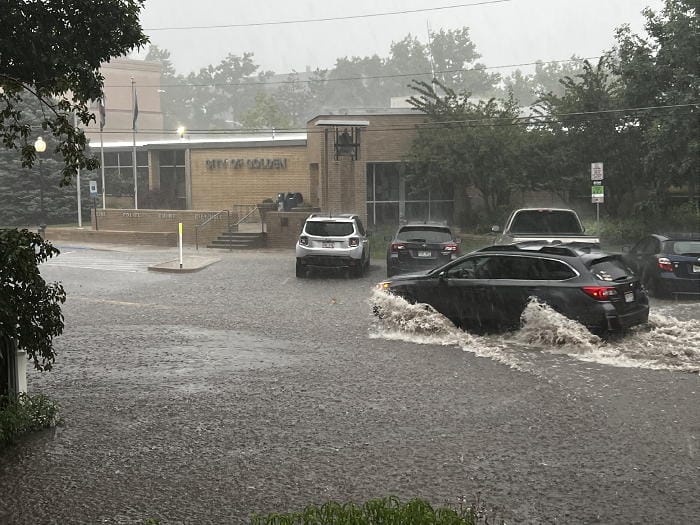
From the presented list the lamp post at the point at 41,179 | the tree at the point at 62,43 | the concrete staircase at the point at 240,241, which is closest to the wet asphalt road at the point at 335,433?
the tree at the point at 62,43

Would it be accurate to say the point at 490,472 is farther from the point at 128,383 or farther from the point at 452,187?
the point at 452,187

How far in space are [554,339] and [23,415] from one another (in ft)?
25.4

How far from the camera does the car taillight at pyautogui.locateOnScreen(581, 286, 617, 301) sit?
41.1ft

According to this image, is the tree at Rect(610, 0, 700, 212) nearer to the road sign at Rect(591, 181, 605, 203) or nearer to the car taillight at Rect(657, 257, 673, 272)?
the road sign at Rect(591, 181, 605, 203)

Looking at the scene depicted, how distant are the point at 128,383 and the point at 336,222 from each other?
44.2 ft

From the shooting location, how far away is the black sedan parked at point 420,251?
71.9ft

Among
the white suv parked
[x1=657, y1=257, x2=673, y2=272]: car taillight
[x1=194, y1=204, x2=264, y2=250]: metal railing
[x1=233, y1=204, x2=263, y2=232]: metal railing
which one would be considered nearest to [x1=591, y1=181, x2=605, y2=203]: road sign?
[x1=657, y1=257, x2=673, y2=272]: car taillight

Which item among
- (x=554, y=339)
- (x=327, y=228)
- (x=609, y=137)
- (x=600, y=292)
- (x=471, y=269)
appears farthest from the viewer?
(x=609, y=137)

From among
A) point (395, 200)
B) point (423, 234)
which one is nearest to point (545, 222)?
point (423, 234)

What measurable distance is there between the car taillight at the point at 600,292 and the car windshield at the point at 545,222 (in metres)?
9.46

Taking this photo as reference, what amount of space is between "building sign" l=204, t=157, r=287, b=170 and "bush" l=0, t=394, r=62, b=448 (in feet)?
130

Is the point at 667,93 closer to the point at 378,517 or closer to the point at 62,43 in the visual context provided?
the point at 62,43

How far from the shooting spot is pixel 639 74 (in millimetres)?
30266

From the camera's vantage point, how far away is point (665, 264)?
18.6m
